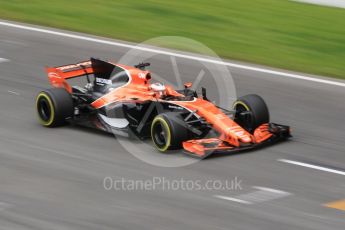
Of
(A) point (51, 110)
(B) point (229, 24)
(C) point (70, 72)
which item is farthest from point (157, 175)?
(B) point (229, 24)

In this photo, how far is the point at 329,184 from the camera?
11266mm

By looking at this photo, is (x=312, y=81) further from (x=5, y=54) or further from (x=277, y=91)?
(x=5, y=54)

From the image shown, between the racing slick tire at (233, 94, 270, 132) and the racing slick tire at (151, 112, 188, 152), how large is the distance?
42.5 inches

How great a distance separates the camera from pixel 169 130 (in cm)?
1180

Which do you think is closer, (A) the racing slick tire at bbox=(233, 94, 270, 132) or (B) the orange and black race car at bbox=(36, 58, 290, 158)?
(B) the orange and black race car at bbox=(36, 58, 290, 158)

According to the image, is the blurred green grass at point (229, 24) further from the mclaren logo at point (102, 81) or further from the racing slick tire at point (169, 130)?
the racing slick tire at point (169, 130)

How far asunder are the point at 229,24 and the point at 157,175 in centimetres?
905

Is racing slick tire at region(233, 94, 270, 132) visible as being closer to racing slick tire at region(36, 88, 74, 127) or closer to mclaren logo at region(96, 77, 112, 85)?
mclaren logo at region(96, 77, 112, 85)

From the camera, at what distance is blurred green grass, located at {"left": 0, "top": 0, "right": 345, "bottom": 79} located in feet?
59.3

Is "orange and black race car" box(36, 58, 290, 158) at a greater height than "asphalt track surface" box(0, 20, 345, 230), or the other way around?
"orange and black race car" box(36, 58, 290, 158)

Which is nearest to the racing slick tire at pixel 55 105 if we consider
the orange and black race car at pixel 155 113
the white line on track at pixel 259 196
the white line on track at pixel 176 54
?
the orange and black race car at pixel 155 113

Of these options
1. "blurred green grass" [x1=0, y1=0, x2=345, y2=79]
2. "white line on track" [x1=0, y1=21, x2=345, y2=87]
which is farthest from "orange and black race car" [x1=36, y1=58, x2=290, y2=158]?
"blurred green grass" [x1=0, y1=0, x2=345, y2=79]

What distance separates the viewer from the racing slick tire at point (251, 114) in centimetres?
1256

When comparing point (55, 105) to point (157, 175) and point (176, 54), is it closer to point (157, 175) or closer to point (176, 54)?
point (157, 175)
